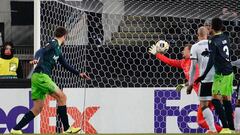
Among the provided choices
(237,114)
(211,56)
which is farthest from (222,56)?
(237,114)

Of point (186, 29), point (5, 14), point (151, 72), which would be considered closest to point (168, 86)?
point (151, 72)

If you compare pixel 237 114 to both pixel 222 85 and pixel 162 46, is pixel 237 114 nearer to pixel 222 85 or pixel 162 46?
pixel 162 46

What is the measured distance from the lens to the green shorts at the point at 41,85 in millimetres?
11844

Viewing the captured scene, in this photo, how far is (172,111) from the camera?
44.9 feet

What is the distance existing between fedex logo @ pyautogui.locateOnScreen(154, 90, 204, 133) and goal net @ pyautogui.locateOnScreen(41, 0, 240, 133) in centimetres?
25

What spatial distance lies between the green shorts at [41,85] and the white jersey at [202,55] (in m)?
2.06

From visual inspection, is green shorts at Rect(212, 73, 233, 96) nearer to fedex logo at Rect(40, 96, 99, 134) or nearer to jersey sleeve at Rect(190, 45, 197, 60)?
jersey sleeve at Rect(190, 45, 197, 60)

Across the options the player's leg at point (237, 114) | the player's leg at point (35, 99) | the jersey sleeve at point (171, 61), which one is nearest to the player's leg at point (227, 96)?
the player's leg at point (237, 114)

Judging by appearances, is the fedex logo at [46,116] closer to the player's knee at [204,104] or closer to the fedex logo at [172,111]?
the fedex logo at [172,111]

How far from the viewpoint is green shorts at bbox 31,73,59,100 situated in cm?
1184

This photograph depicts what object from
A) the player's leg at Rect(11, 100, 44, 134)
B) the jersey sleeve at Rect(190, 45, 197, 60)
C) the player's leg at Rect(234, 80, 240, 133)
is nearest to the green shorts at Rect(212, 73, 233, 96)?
the jersey sleeve at Rect(190, 45, 197, 60)

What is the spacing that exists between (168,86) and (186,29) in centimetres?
136

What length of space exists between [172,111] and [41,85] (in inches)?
107

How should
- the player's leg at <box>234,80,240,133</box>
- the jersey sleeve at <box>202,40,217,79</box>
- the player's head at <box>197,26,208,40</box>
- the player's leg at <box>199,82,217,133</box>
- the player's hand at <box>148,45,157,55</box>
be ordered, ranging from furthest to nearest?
the player's hand at <box>148,45,157,55</box> < the player's leg at <box>234,80,240,133</box> < the player's head at <box>197,26,208,40</box> < the player's leg at <box>199,82,217,133</box> < the jersey sleeve at <box>202,40,217,79</box>
